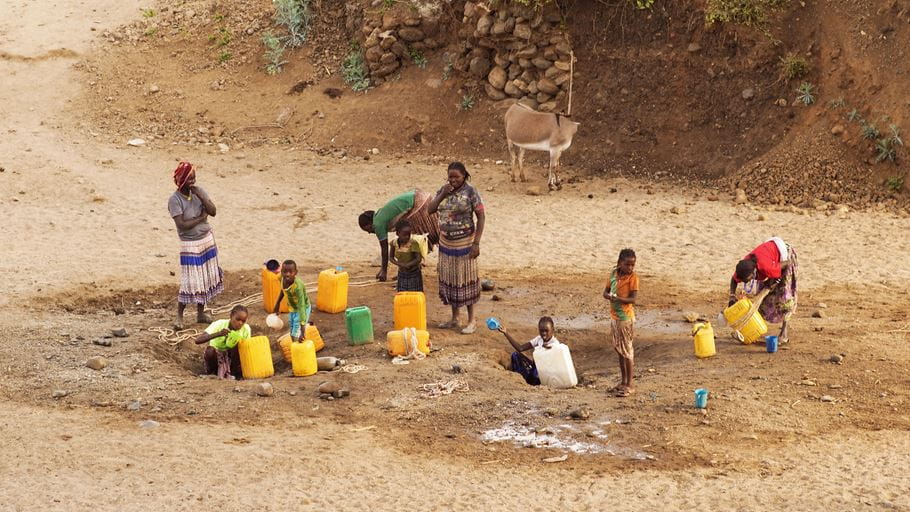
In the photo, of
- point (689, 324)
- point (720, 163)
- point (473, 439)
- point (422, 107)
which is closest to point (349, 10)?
point (422, 107)

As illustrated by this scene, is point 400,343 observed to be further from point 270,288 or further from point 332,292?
point 270,288

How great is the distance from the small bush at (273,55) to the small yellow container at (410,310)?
973cm

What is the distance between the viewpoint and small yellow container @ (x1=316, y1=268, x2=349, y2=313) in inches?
398

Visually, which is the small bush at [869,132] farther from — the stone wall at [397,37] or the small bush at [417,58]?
the small bush at [417,58]

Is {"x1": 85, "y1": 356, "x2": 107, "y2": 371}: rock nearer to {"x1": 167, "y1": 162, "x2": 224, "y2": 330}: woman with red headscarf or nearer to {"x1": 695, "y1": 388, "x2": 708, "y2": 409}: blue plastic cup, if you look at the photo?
{"x1": 167, "y1": 162, "x2": 224, "y2": 330}: woman with red headscarf

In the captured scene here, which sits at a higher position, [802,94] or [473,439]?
[802,94]

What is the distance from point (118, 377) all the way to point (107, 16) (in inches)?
519

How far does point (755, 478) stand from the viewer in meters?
6.73

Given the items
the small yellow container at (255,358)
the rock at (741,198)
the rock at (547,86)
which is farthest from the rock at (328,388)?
the rock at (547,86)

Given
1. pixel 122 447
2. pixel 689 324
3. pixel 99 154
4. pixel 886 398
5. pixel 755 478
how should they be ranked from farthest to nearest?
pixel 99 154
pixel 689 324
pixel 886 398
pixel 122 447
pixel 755 478

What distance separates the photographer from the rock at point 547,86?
15906 millimetres

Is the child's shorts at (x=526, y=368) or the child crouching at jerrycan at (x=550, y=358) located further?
the child's shorts at (x=526, y=368)

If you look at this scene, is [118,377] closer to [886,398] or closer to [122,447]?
[122,447]

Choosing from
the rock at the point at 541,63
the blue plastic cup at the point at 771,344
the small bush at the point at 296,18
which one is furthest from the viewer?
the small bush at the point at 296,18
